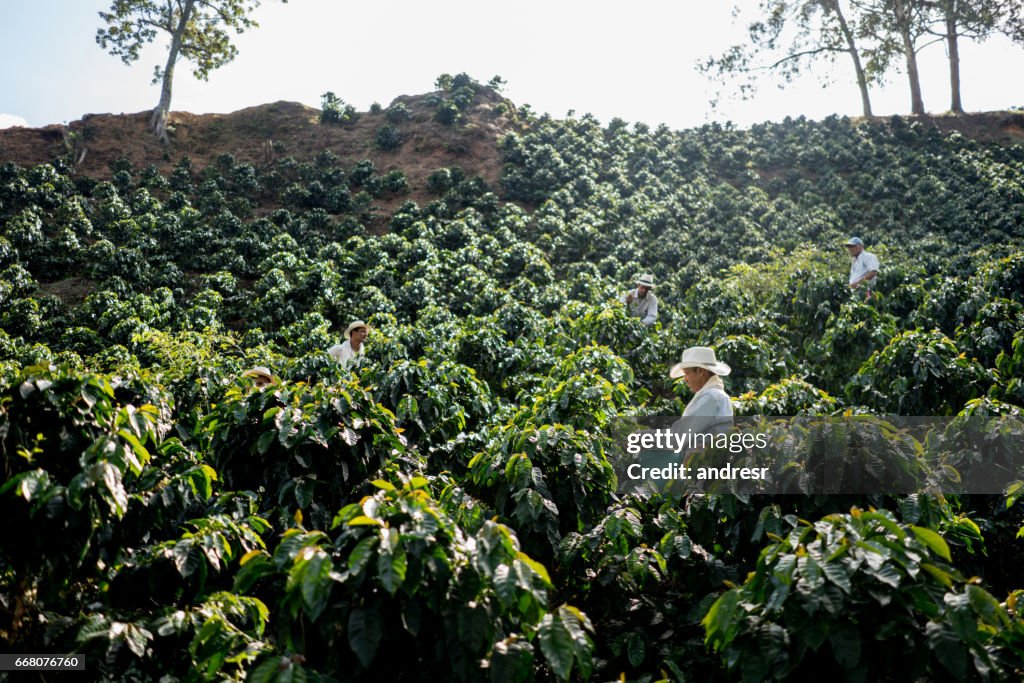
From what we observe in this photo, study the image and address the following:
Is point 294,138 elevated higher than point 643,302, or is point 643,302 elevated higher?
point 294,138

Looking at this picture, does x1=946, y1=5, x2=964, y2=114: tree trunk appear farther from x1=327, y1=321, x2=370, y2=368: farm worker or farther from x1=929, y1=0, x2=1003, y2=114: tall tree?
x1=327, y1=321, x2=370, y2=368: farm worker

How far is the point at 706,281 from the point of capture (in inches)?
472

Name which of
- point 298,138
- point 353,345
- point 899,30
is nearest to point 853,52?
point 899,30

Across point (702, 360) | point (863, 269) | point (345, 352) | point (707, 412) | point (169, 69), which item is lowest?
point (707, 412)

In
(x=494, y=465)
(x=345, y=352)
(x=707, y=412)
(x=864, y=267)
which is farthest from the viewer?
(x=864, y=267)

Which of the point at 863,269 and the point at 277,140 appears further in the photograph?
the point at 277,140

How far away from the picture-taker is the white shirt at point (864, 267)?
381 inches

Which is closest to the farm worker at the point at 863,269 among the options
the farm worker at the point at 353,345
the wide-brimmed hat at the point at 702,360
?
the wide-brimmed hat at the point at 702,360

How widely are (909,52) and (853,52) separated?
5.93 ft

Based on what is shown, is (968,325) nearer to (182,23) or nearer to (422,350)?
(422,350)

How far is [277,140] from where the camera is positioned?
73.7 feet

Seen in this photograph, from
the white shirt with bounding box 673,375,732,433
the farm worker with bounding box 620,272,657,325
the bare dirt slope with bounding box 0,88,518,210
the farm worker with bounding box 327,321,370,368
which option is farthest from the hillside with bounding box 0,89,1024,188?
the white shirt with bounding box 673,375,732,433

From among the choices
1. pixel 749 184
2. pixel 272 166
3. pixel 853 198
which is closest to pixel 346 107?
pixel 272 166

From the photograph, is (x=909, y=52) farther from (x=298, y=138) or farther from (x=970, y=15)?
(x=298, y=138)
